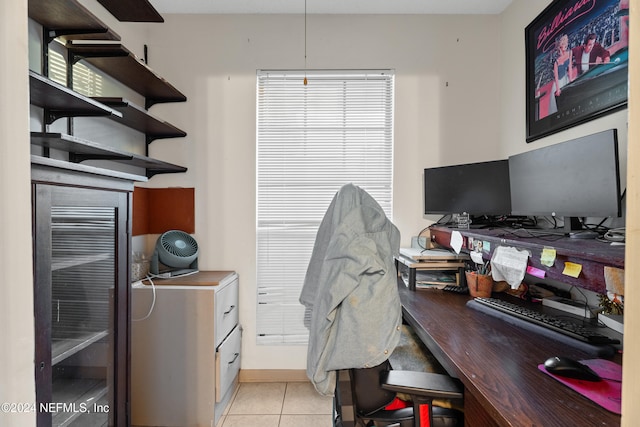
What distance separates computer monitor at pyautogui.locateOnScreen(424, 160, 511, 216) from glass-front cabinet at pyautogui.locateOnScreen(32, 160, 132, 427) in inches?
75.7

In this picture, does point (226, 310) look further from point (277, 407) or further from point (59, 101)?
point (59, 101)

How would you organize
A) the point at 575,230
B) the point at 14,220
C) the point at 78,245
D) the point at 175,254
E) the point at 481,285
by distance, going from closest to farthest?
1. the point at 14,220
2. the point at 78,245
3. the point at 575,230
4. the point at 481,285
5. the point at 175,254

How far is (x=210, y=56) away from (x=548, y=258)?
253cm

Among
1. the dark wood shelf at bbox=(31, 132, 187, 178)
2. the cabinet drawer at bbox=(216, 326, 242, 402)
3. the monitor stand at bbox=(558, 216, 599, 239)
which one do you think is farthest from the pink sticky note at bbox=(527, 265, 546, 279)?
the dark wood shelf at bbox=(31, 132, 187, 178)

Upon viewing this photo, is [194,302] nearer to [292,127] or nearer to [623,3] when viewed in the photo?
[292,127]

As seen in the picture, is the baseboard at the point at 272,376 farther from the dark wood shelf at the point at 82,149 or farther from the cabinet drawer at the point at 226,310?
the dark wood shelf at the point at 82,149

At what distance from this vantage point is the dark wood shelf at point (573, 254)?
103cm

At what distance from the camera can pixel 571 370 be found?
3.16 ft

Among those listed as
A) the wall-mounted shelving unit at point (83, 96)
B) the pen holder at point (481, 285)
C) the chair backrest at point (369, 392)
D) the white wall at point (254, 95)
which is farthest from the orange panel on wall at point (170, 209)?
the pen holder at point (481, 285)

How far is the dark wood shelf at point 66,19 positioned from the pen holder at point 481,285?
2.20 metres

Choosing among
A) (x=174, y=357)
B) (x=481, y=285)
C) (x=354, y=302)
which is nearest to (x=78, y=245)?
(x=354, y=302)

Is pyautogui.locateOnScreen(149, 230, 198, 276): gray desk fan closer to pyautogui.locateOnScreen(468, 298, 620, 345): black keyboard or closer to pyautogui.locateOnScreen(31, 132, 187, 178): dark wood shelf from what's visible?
pyautogui.locateOnScreen(31, 132, 187, 178): dark wood shelf

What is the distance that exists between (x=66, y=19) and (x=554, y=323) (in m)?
2.40

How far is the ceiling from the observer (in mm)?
2361
